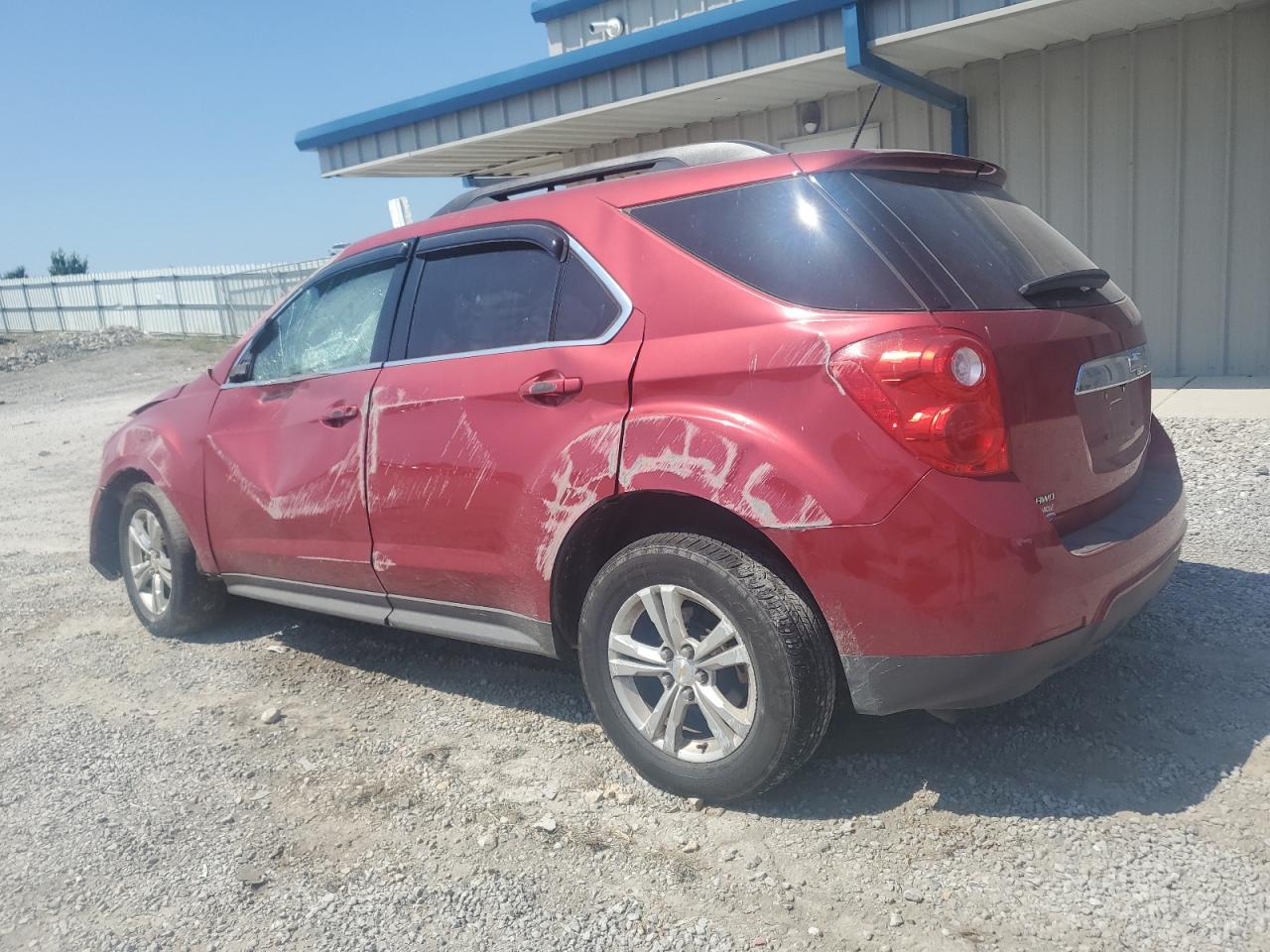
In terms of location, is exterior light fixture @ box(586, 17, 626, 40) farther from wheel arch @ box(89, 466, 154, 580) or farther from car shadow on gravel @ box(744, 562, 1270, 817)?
car shadow on gravel @ box(744, 562, 1270, 817)

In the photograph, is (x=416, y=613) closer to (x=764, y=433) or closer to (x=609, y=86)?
(x=764, y=433)

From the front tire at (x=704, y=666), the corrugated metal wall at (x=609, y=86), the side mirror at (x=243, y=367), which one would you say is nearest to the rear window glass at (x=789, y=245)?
the front tire at (x=704, y=666)

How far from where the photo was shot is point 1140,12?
7996 mm

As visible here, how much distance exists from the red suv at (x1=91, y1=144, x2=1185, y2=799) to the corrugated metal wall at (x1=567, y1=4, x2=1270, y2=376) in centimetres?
583

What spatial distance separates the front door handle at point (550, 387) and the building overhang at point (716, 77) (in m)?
5.60

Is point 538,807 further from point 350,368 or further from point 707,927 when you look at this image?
point 350,368

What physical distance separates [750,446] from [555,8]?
39.4 feet

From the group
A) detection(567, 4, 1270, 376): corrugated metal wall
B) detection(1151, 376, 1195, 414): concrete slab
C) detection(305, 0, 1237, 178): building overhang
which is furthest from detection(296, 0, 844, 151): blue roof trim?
detection(1151, 376, 1195, 414): concrete slab

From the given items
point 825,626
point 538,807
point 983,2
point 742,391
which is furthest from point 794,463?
point 983,2

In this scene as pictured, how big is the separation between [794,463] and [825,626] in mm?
462

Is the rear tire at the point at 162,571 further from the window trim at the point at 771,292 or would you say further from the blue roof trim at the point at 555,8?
the blue roof trim at the point at 555,8

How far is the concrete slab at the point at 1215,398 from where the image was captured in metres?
7.25

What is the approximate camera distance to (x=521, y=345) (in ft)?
11.3

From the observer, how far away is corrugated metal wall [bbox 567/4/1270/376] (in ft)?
27.0
